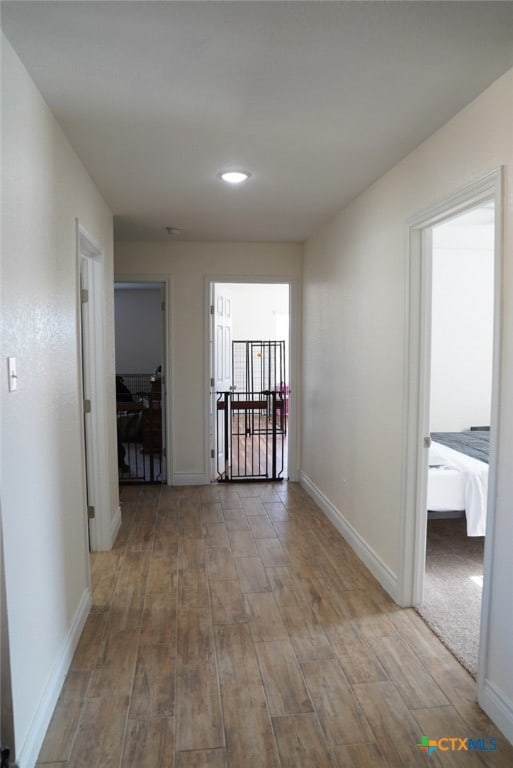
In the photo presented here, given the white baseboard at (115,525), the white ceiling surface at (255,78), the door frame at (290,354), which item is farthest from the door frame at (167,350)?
the white ceiling surface at (255,78)

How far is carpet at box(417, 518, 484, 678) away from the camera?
2.51m

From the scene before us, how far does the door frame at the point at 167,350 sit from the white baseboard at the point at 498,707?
3.66m

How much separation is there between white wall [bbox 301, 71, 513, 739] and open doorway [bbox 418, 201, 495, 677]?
31cm

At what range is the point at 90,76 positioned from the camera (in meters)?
1.91

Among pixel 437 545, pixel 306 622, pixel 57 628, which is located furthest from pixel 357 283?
pixel 57 628

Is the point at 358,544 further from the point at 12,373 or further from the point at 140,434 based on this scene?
the point at 140,434

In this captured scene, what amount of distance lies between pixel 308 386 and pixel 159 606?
8.82ft

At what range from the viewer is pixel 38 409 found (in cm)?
195

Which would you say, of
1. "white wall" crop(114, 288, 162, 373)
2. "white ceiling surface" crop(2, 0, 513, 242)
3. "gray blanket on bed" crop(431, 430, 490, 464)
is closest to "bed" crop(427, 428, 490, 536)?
"gray blanket on bed" crop(431, 430, 490, 464)

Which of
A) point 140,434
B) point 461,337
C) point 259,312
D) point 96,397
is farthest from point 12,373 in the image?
point 259,312

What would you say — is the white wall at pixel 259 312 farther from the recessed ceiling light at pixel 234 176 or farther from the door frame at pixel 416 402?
the door frame at pixel 416 402

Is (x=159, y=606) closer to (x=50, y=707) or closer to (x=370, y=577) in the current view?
(x=50, y=707)

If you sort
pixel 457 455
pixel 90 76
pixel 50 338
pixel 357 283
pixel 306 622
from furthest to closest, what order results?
pixel 457 455 → pixel 357 283 → pixel 306 622 → pixel 50 338 → pixel 90 76

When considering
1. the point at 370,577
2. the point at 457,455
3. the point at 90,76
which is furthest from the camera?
the point at 457,455
